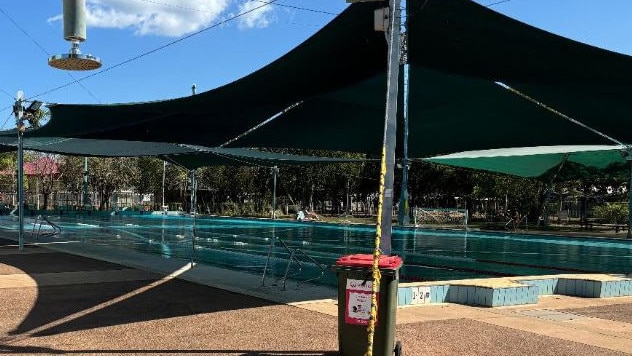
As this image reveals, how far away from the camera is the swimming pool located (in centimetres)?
1366

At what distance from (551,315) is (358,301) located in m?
4.04

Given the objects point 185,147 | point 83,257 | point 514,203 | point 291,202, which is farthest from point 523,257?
point 291,202

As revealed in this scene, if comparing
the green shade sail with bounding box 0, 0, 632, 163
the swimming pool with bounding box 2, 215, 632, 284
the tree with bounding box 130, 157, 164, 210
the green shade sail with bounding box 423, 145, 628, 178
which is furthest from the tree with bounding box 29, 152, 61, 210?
the green shade sail with bounding box 423, 145, 628, 178

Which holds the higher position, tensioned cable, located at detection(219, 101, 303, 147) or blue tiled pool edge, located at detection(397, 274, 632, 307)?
tensioned cable, located at detection(219, 101, 303, 147)

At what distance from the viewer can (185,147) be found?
51.6 ft

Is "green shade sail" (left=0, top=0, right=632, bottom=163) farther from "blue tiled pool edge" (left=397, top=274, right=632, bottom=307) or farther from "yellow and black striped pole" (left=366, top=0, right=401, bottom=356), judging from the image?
"blue tiled pool edge" (left=397, top=274, right=632, bottom=307)

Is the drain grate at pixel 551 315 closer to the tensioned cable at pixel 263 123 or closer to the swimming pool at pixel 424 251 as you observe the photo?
the swimming pool at pixel 424 251

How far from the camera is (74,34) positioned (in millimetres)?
6242

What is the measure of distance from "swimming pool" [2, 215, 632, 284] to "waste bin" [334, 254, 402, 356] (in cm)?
495

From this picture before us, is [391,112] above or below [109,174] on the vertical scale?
below

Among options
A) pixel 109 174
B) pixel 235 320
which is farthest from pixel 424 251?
pixel 109 174

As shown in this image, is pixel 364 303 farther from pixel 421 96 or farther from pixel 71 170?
pixel 71 170

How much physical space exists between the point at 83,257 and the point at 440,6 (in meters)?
10.2

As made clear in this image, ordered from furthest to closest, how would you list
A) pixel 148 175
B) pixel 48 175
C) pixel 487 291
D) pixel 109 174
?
pixel 148 175, pixel 48 175, pixel 109 174, pixel 487 291
